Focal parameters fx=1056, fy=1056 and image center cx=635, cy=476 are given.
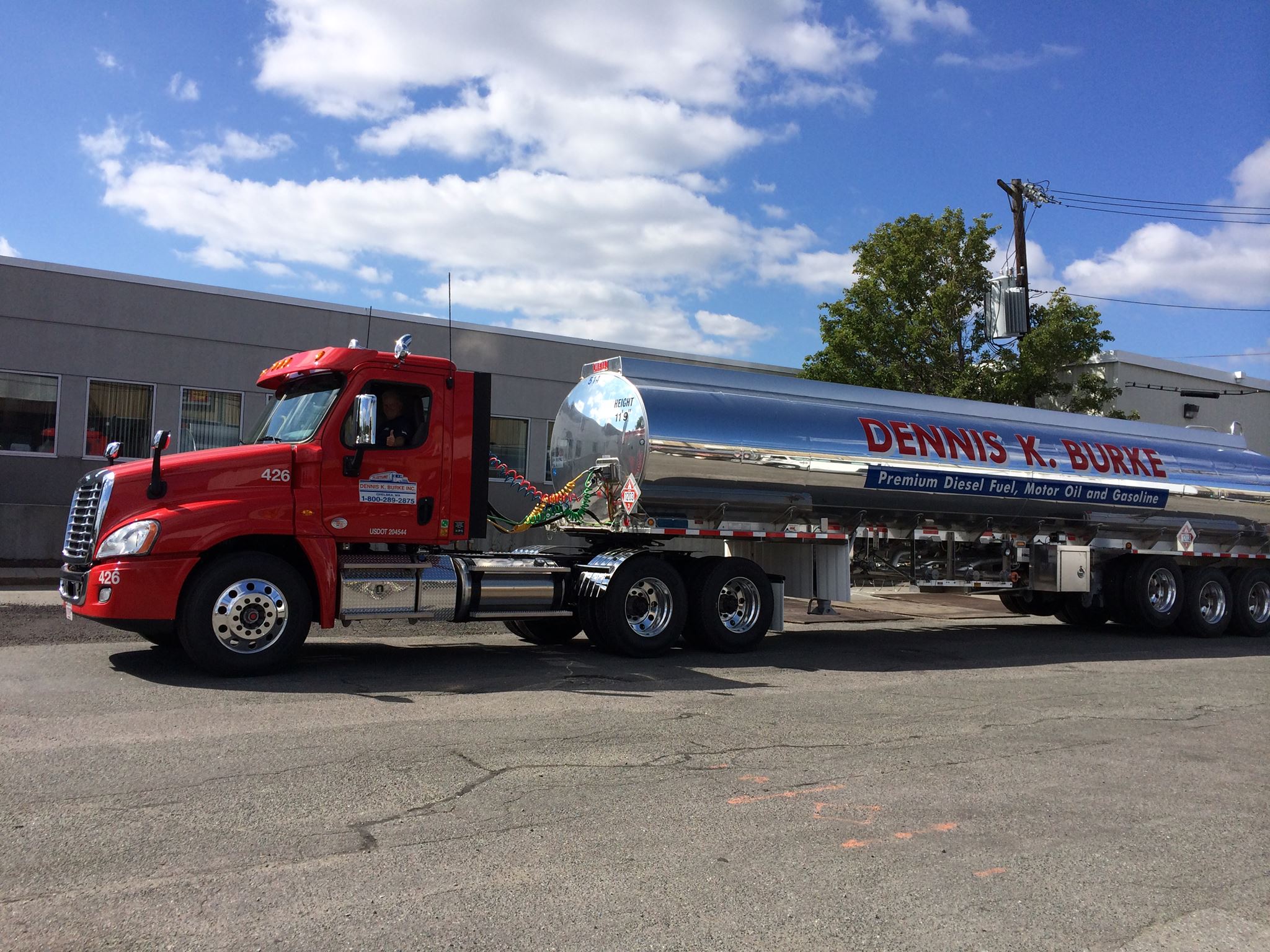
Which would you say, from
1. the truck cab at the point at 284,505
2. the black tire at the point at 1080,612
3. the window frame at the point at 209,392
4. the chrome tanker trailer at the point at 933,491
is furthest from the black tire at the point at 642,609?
the window frame at the point at 209,392

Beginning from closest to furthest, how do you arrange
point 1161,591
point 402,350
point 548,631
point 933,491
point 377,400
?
point 377,400
point 402,350
point 548,631
point 933,491
point 1161,591

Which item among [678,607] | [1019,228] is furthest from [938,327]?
[678,607]

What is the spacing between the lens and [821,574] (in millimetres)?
12938

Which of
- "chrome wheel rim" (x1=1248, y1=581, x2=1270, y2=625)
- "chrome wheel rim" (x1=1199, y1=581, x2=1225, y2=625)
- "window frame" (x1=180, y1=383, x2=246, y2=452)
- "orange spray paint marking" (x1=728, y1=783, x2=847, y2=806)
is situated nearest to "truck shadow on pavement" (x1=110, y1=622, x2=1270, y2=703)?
"chrome wheel rim" (x1=1199, y1=581, x2=1225, y2=625)

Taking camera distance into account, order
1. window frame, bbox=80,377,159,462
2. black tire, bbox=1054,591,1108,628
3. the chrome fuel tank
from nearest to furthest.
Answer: the chrome fuel tank → black tire, bbox=1054,591,1108,628 → window frame, bbox=80,377,159,462

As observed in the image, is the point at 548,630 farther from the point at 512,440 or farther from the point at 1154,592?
the point at 512,440

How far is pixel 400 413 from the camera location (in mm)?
10242

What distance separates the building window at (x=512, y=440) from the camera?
24906mm

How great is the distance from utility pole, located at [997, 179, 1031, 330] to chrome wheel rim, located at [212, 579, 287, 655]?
1848 centimetres

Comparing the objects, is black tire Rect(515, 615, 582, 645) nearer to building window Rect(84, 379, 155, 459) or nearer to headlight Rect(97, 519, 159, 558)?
headlight Rect(97, 519, 159, 558)

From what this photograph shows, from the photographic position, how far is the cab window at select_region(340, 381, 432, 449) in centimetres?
1012

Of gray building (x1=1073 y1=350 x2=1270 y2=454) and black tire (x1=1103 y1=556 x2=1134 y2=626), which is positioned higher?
gray building (x1=1073 y1=350 x2=1270 y2=454)

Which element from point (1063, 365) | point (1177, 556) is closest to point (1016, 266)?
point (1063, 365)

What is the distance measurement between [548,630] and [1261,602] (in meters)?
12.2
